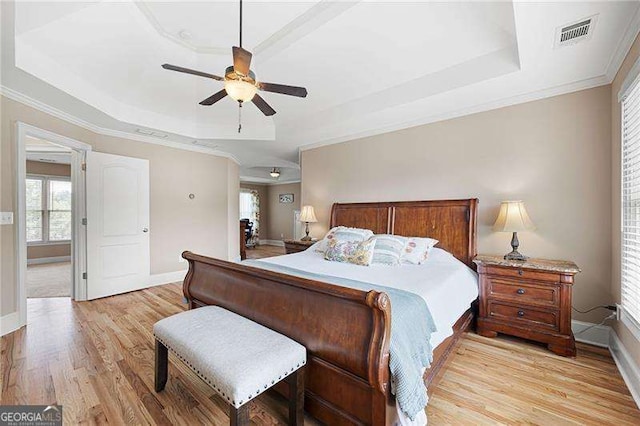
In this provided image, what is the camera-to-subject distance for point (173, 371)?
2131 millimetres

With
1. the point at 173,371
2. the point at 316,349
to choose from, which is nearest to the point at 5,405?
the point at 173,371

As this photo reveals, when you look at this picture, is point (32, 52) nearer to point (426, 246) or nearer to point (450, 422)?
point (426, 246)

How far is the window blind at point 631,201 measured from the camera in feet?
6.25

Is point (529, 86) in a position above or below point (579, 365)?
above

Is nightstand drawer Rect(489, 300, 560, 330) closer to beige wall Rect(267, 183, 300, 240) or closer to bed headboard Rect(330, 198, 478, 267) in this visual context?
bed headboard Rect(330, 198, 478, 267)

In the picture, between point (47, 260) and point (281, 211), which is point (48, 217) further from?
point (281, 211)

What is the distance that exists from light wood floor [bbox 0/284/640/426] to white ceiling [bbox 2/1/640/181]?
8.21 feet

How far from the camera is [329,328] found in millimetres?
1513

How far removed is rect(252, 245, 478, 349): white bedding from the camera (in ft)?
6.17

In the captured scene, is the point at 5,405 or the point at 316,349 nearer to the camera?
the point at 316,349

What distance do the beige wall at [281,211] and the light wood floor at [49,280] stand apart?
18.5 ft

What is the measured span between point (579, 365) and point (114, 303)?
16.8ft

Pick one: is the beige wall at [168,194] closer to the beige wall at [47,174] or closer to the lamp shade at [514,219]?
the beige wall at [47,174]

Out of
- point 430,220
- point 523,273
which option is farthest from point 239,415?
point 430,220
